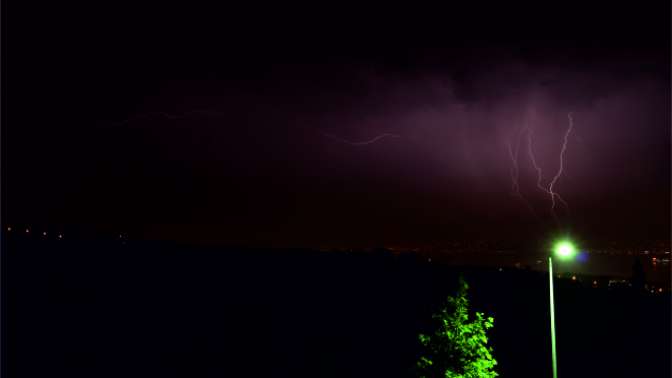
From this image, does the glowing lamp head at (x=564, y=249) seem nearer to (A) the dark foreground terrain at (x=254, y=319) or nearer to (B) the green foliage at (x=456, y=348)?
(B) the green foliage at (x=456, y=348)

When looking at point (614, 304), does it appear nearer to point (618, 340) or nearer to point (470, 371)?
point (618, 340)

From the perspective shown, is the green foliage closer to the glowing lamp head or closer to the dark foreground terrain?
the glowing lamp head

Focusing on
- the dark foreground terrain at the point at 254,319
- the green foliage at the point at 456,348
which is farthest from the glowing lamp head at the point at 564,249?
the dark foreground terrain at the point at 254,319

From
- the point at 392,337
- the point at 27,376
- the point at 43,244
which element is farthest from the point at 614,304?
the point at 43,244

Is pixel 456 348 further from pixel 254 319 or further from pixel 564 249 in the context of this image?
pixel 254 319

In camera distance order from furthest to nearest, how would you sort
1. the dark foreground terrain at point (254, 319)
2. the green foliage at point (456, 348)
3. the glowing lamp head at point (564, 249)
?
1. the dark foreground terrain at point (254, 319)
2. the green foliage at point (456, 348)
3. the glowing lamp head at point (564, 249)

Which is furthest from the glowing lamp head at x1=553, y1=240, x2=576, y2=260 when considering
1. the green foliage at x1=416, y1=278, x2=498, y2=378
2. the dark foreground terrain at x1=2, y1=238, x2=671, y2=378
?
the dark foreground terrain at x1=2, y1=238, x2=671, y2=378
